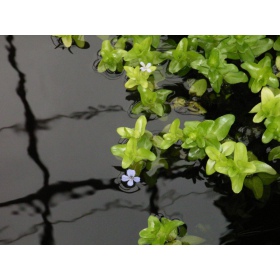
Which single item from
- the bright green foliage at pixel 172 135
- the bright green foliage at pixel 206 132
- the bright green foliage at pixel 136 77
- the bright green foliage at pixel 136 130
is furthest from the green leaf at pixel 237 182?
the bright green foliage at pixel 136 77

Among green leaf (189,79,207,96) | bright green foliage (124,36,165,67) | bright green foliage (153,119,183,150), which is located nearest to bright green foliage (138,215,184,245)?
bright green foliage (153,119,183,150)

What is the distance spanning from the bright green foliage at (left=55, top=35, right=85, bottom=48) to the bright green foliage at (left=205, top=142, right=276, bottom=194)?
A: 700mm

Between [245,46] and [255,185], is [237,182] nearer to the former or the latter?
[255,185]

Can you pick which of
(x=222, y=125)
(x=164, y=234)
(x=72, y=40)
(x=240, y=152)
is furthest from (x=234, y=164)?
(x=72, y=40)

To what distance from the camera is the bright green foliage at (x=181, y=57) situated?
1.70 meters

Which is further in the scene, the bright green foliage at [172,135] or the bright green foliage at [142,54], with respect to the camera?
the bright green foliage at [142,54]

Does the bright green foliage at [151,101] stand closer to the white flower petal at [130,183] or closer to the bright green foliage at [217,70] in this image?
the bright green foliage at [217,70]

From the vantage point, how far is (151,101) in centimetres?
165

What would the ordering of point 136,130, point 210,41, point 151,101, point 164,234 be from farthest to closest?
1. point 210,41
2. point 151,101
3. point 136,130
4. point 164,234

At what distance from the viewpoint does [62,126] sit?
165 centimetres

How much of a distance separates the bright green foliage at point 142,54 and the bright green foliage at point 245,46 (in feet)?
Result: 0.78

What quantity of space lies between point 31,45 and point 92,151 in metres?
0.54

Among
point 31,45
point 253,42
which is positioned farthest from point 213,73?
point 31,45

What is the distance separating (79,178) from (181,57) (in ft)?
1.91
